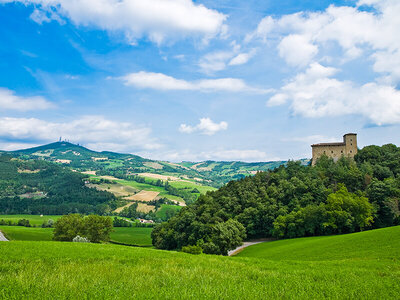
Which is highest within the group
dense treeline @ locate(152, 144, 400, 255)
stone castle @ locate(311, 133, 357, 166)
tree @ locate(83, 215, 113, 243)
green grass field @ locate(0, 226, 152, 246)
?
stone castle @ locate(311, 133, 357, 166)

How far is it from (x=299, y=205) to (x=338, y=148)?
37771mm

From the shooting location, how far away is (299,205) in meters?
74.0

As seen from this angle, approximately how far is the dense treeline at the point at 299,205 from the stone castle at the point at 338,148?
3.44m

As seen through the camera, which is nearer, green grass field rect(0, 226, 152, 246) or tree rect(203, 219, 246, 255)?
tree rect(203, 219, 246, 255)

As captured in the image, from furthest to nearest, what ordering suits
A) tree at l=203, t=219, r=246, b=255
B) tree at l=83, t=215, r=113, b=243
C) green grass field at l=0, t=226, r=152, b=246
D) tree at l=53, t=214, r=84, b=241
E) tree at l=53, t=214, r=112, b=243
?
1. green grass field at l=0, t=226, r=152, b=246
2. tree at l=83, t=215, r=113, b=243
3. tree at l=53, t=214, r=112, b=243
4. tree at l=53, t=214, r=84, b=241
5. tree at l=203, t=219, r=246, b=255

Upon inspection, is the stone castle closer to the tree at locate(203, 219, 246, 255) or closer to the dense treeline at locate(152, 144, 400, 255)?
the dense treeline at locate(152, 144, 400, 255)

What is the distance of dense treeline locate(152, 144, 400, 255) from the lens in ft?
201

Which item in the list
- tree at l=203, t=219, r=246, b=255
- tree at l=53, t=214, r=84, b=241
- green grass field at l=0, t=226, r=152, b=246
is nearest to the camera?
tree at l=203, t=219, r=246, b=255

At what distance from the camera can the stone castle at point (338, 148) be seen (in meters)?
96.0

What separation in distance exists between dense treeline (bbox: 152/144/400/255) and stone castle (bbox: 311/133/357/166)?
11.3ft

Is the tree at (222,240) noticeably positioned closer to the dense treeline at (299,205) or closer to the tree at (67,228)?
the dense treeline at (299,205)

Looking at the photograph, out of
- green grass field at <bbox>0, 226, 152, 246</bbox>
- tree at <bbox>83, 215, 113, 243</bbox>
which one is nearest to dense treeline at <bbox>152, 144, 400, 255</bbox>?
tree at <bbox>83, 215, 113, 243</bbox>

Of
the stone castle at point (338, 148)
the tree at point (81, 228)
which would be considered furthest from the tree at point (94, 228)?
the stone castle at point (338, 148)

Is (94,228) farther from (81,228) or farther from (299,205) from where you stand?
(299,205)
